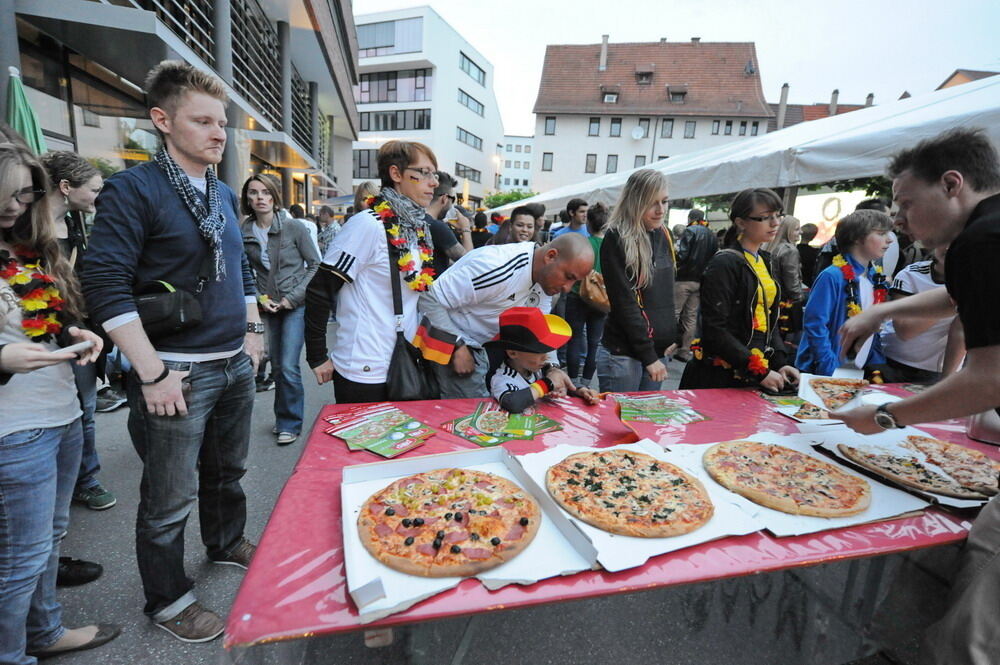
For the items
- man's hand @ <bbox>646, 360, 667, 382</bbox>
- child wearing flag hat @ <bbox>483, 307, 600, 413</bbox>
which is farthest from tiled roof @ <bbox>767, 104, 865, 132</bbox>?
child wearing flag hat @ <bbox>483, 307, 600, 413</bbox>

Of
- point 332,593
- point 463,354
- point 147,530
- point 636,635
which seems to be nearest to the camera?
point 332,593

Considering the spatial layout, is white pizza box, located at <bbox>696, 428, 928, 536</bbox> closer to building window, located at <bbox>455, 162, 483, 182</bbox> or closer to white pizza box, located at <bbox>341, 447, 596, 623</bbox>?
white pizza box, located at <bbox>341, 447, 596, 623</bbox>

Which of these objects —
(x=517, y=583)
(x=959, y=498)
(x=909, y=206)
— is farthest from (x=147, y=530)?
(x=909, y=206)

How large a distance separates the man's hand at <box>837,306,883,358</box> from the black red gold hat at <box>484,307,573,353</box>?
1.43m

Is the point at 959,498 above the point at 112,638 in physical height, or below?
above

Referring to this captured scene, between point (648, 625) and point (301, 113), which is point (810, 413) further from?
point (301, 113)

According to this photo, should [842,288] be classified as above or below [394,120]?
below

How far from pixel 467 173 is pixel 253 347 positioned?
38253 millimetres

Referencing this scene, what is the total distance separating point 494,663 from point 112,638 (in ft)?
5.11

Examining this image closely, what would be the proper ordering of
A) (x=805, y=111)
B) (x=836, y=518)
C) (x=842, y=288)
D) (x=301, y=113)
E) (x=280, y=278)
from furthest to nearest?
(x=805, y=111), (x=301, y=113), (x=280, y=278), (x=842, y=288), (x=836, y=518)

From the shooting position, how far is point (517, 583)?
1.06m

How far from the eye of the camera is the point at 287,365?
3.89 meters

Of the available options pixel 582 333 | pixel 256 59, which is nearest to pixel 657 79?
pixel 256 59

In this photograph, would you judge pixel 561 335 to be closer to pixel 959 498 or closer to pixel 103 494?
pixel 959 498
